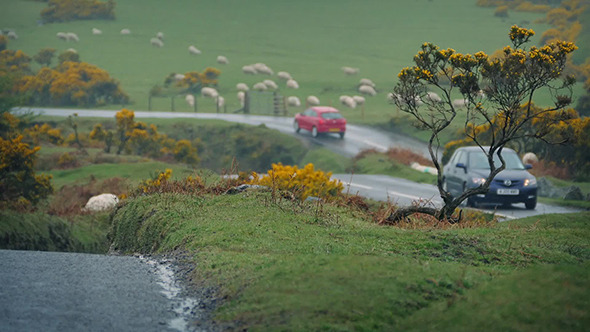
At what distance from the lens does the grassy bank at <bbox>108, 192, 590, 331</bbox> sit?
808cm

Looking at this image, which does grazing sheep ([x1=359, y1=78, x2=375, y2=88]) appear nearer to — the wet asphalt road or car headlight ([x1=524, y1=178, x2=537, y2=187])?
car headlight ([x1=524, y1=178, x2=537, y2=187])

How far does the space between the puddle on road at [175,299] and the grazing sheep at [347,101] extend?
6529cm

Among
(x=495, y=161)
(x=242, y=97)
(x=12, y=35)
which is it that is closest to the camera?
(x=495, y=161)

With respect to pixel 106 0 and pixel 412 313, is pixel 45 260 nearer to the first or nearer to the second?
pixel 412 313

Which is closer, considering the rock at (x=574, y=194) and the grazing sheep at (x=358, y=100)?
the rock at (x=574, y=194)

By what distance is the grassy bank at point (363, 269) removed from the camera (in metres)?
8.08

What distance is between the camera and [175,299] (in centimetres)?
957

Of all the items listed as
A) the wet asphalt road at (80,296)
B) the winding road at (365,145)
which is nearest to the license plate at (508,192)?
the winding road at (365,145)

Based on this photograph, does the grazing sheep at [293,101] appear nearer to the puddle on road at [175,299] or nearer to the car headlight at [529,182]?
the car headlight at [529,182]

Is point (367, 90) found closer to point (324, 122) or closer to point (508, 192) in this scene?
point (324, 122)

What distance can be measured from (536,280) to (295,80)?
79.3m

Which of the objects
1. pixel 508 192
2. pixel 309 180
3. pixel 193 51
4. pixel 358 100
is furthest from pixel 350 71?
pixel 309 180

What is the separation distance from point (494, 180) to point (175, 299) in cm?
1735

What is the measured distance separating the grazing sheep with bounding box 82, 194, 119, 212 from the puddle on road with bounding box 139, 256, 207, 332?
21410 millimetres
